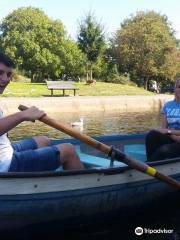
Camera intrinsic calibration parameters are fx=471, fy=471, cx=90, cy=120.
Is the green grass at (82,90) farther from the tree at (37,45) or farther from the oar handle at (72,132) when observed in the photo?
the oar handle at (72,132)

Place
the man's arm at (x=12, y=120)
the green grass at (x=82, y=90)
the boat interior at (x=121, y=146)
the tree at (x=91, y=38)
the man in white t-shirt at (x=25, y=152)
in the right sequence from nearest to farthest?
the man's arm at (x=12, y=120) < the man in white t-shirt at (x=25, y=152) < the boat interior at (x=121, y=146) < the green grass at (x=82, y=90) < the tree at (x=91, y=38)

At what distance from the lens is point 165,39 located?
45062mm

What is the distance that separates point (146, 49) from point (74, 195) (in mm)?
39856

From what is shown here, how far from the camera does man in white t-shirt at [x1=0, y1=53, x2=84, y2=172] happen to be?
447 centimetres

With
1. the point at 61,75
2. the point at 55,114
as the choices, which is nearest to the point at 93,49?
the point at 61,75

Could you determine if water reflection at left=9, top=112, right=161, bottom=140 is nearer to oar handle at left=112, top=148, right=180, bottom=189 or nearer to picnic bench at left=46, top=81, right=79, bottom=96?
picnic bench at left=46, top=81, right=79, bottom=96

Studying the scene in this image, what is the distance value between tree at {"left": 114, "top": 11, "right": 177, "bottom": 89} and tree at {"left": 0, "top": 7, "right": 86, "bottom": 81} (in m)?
4.30

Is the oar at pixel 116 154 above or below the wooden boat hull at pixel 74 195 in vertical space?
above

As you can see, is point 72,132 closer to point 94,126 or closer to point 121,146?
point 121,146

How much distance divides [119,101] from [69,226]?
21.8 metres

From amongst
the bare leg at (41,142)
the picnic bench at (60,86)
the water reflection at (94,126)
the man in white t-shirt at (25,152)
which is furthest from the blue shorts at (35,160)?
the picnic bench at (60,86)

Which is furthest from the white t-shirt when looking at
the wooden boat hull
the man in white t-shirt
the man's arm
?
the man's arm

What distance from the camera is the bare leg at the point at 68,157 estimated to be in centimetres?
515

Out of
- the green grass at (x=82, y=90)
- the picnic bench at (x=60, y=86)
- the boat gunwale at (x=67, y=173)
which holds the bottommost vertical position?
the green grass at (x=82, y=90)
